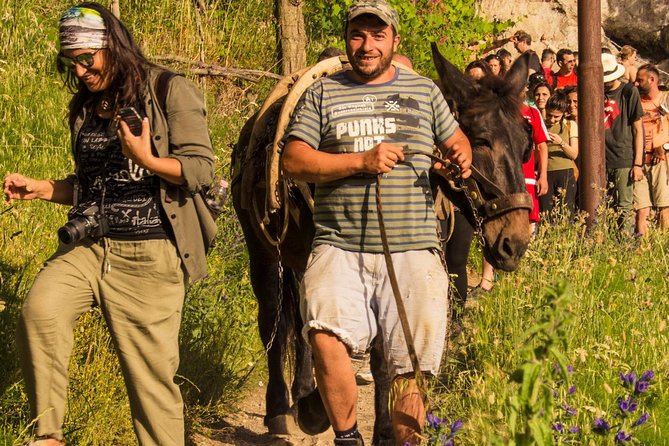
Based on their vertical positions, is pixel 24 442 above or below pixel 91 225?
below

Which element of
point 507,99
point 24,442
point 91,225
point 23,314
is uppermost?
point 507,99

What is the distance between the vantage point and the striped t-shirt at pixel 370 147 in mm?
4875

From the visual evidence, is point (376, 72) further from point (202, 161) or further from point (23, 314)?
point (23, 314)

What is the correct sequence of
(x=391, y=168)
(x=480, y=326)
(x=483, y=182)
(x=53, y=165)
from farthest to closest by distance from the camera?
(x=53, y=165)
(x=480, y=326)
(x=483, y=182)
(x=391, y=168)

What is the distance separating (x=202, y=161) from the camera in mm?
4980

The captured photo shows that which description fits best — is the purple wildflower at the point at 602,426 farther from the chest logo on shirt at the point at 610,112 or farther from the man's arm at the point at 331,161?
the chest logo on shirt at the point at 610,112

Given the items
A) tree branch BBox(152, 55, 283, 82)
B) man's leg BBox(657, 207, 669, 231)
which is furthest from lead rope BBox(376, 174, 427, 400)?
man's leg BBox(657, 207, 669, 231)

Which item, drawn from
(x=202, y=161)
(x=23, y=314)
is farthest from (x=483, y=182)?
(x=23, y=314)

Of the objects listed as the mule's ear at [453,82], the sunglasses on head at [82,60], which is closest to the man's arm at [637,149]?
the mule's ear at [453,82]

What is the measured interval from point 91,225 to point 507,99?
7.25 ft

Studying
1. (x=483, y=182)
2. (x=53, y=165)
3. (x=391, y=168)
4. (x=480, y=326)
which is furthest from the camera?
(x=53, y=165)

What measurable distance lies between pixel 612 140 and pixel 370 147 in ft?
26.3

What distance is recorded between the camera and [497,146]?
18.6 feet

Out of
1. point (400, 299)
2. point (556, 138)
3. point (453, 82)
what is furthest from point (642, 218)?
point (400, 299)
